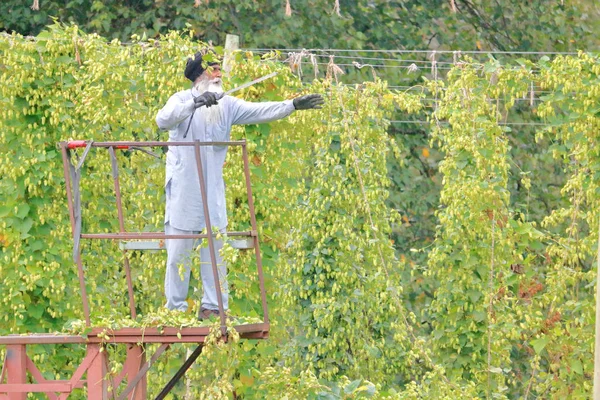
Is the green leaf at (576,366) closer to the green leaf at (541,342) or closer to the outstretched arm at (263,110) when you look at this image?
the green leaf at (541,342)

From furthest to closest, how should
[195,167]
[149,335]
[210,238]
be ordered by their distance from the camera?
[195,167], [149,335], [210,238]

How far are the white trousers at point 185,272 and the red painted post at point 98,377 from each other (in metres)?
0.47

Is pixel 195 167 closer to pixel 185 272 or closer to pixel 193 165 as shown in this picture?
pixel 193 165

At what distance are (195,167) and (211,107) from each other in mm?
368

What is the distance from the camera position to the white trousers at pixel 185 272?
313 inches

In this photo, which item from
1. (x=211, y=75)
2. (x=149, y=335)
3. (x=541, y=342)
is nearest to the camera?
(x=149, y=335)

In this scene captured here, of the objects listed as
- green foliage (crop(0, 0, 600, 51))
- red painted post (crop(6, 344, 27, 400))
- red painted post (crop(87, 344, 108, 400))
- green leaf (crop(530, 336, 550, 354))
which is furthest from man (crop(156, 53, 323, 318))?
green foliage (crop(0, 0, 600, 51))

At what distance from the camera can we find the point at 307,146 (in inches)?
428

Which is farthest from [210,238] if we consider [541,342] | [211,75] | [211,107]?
[541,342]

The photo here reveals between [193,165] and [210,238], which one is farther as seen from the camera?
[193,165]

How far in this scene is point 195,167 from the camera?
8055mm

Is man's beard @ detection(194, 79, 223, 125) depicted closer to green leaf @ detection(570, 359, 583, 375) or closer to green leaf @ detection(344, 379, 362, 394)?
green leaf @ detection(344, 379, 362, 394)

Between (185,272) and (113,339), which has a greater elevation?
(185,272)

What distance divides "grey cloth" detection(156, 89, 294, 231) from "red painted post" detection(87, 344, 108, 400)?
2.65 feet
